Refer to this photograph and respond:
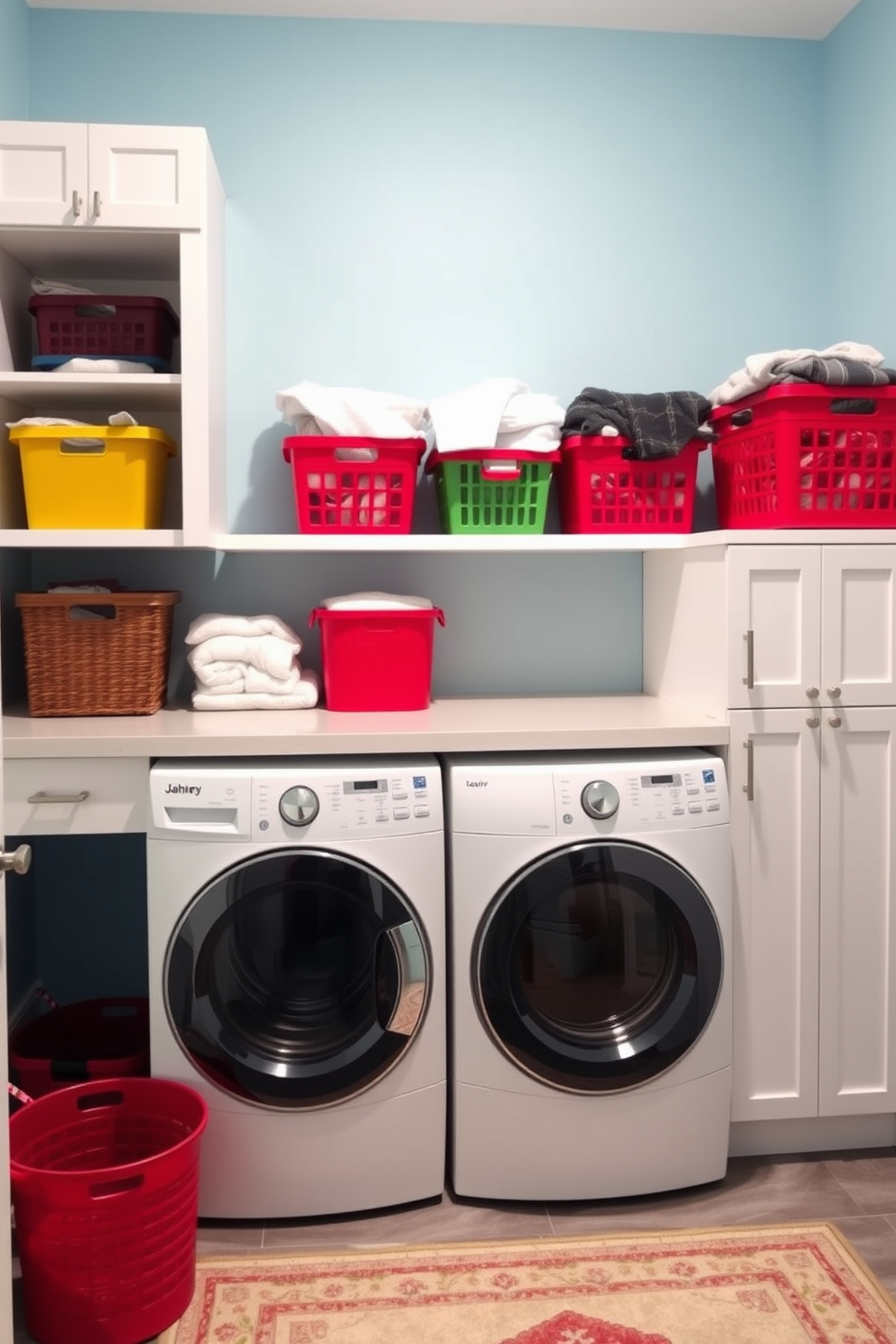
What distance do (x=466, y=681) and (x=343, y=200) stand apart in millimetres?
1251

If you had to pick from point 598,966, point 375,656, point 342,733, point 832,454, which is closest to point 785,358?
point 832,454

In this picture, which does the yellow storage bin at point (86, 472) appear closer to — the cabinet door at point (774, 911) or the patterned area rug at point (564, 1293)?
the cabinet door at point (774, 911)

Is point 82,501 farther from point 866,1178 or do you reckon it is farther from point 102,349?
point 866,1178

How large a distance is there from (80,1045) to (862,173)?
2799 millimetres

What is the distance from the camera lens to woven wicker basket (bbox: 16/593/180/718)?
2.42 m

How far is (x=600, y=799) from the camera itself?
7.18 ft

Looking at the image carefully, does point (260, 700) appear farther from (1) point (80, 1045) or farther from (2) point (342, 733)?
(1) point (80, 1045)

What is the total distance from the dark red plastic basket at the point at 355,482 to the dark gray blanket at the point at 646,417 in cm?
42

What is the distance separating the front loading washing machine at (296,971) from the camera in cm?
210

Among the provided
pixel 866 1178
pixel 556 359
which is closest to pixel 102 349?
pixel 556 359

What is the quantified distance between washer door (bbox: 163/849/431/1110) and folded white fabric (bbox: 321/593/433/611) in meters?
0.62

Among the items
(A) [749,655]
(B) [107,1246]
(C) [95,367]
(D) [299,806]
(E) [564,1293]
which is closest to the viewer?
(B) [107,1246]

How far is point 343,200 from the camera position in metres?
2.79

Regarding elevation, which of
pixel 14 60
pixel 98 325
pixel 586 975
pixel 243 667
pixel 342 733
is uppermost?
pixel 14 60
